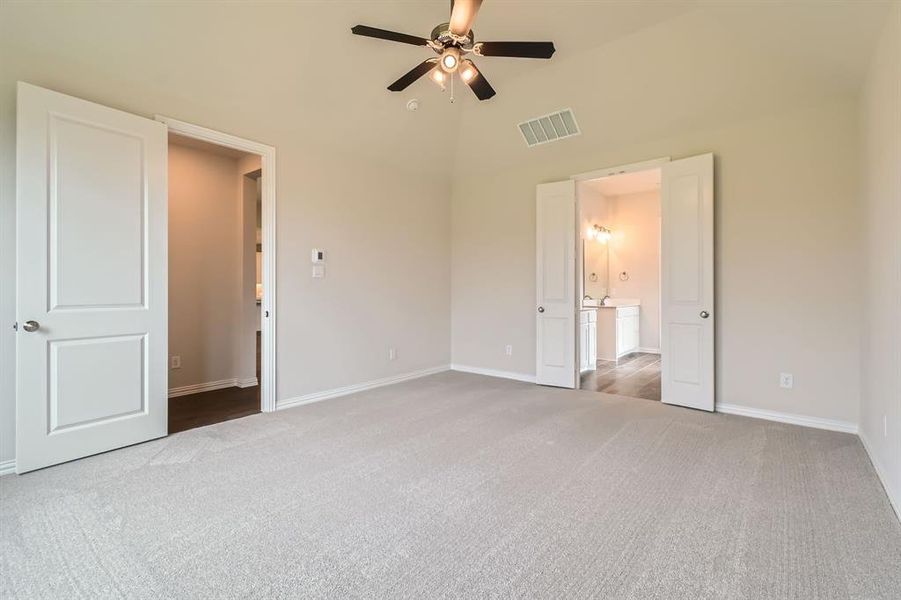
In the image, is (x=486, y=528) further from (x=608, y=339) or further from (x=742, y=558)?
(x=608, y=339)

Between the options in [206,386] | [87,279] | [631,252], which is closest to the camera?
[87,279]

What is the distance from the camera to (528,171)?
5.21 metres

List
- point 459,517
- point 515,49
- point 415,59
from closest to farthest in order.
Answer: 1. point 459,517
2. point 515,49
3. point 415,59

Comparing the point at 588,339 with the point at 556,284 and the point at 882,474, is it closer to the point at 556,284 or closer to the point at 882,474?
the point at 556,284

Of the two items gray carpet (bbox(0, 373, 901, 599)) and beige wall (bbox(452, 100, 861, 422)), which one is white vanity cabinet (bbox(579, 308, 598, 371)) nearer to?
beige wall (bbox(452, 100, 861, 422))

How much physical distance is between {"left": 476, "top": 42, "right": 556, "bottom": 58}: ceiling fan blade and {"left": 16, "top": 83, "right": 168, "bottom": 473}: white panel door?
8.23 ft

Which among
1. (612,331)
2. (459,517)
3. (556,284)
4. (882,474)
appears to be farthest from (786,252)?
(459,517)

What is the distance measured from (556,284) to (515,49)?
2863mm

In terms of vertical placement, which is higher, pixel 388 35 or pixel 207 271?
pixel 388 35

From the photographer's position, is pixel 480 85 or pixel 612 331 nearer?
pixel 480 85

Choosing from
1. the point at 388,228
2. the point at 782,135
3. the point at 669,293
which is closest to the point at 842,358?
the point at 669,293

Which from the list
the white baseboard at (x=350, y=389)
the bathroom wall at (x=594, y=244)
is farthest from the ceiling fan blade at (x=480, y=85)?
the bathroom wall at (x=594, y=244)

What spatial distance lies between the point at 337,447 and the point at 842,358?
415 centimetres

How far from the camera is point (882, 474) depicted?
94.8 inches
